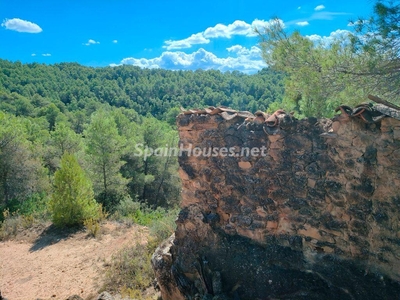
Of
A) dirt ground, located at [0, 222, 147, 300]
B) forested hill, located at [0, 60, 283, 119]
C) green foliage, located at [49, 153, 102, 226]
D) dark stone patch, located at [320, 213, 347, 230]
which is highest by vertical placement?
forested hill, located at [0, 60, 283, 119]

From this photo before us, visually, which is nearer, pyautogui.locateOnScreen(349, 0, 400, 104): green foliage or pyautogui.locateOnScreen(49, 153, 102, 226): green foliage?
pyautogui.locateOnScreen(349, 0, 400, 104): green foliage

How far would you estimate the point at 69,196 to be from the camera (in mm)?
9234

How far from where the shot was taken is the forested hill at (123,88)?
36375 mm

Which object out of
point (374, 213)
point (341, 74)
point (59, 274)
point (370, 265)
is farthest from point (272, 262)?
point (59, 274)

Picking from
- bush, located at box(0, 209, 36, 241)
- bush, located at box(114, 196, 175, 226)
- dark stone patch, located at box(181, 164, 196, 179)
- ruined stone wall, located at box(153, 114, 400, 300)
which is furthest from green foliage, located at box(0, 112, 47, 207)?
dark stone patch, located at box(181, 164, 196, 179)

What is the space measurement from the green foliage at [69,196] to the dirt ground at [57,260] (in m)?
0.44

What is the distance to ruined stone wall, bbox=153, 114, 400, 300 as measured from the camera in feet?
10.2

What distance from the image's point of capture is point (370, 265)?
3.25m

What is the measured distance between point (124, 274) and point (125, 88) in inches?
1930

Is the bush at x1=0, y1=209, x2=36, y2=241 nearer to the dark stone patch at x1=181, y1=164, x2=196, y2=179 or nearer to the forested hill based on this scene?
the dark stone patch at x1=181, y1=164, x2=196, y2=179

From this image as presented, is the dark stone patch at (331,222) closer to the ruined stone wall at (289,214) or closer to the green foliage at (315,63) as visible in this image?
the ruined stone wall at (289,214)

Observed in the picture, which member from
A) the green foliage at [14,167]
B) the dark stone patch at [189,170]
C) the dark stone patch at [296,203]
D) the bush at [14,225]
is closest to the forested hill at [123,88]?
the green foliage at [14,167]

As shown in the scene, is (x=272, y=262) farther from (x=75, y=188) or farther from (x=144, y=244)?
(x=75, y=188)

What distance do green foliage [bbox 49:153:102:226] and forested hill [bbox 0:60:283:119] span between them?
24.5 meters
